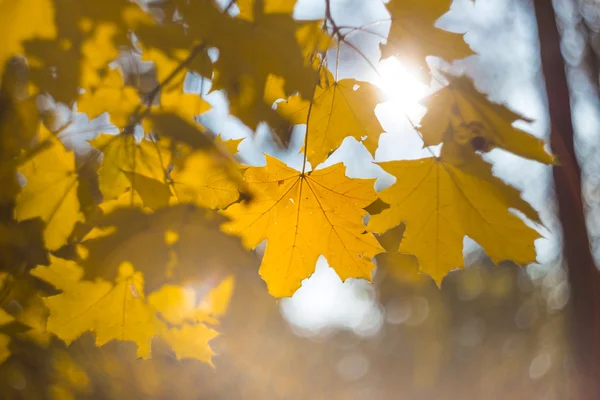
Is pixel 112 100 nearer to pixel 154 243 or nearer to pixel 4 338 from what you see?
pixel 154 243

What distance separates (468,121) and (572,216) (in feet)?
5.45

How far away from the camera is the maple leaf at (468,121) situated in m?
1.00

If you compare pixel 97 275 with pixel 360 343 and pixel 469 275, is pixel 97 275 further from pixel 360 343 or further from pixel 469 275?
pixel 360 343

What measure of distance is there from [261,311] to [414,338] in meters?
11.3

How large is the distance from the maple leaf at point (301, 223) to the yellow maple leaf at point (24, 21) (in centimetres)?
67

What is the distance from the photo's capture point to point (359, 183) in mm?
1006

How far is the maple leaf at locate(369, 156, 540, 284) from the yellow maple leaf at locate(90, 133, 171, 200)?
1.97 feet

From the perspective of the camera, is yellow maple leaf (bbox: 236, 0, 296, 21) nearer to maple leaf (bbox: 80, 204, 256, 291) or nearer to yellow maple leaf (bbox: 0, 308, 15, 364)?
maple leaf (bbox: 80, 204, 256, 291)

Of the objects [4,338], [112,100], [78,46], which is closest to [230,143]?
[112,100]

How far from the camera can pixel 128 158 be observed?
1156mm

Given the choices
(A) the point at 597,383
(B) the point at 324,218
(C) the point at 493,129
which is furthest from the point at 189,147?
(A) the point at 597,383

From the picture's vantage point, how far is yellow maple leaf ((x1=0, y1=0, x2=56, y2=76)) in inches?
42.6

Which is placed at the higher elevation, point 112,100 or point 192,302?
point 112,100

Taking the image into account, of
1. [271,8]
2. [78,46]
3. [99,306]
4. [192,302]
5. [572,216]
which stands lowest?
[572,216]
